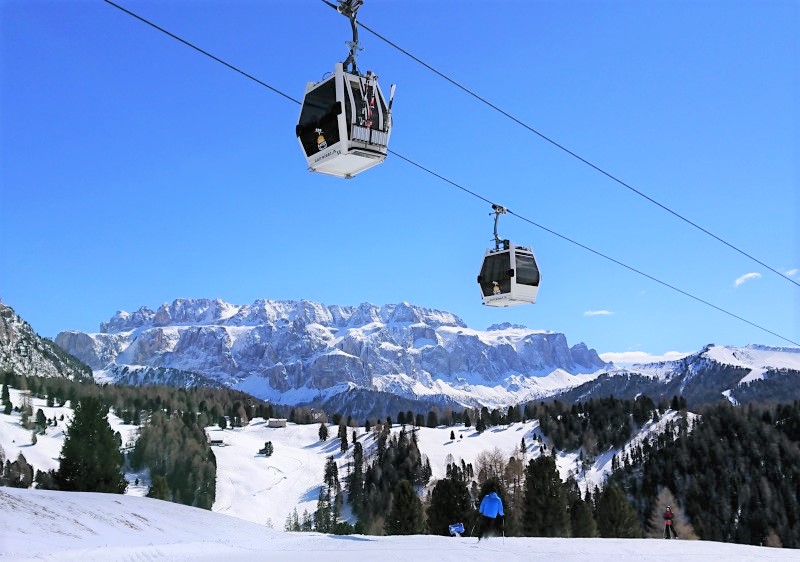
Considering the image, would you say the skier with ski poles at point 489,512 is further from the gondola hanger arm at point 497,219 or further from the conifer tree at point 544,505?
the conifer tree at point 544,505

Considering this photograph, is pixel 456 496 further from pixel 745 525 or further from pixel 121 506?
pixel 745 525

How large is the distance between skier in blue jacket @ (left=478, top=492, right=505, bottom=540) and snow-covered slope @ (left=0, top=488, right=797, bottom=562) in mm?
602

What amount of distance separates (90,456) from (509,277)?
41.2 metres

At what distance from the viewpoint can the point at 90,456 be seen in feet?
179

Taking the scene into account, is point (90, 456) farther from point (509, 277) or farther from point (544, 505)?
point (509, 277)

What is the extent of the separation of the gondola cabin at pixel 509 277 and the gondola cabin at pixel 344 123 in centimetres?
894

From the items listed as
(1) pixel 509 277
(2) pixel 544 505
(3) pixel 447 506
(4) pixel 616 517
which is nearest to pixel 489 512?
(1) pixel 509 277

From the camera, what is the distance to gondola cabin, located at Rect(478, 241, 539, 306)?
81.2 feet

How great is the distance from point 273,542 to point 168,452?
182785 millimetres

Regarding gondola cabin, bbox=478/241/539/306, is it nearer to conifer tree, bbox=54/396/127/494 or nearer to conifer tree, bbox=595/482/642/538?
conifer tree, bbox=54/396/127/494

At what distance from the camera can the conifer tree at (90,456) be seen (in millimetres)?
53031

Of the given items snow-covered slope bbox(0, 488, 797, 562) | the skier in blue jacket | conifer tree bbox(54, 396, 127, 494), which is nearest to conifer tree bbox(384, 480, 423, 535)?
conifer tree bbox(54, 396, 127, 494)

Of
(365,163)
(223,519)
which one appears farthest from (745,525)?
(365,163)

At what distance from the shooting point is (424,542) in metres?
21.8
